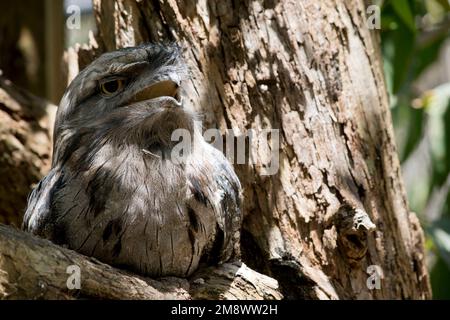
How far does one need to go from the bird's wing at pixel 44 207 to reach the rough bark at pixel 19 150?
1.16 meters

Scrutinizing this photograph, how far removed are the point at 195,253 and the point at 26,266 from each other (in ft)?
2.84

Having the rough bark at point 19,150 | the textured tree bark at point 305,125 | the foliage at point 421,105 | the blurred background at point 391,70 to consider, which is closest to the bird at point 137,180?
Answer: the textured tree bark at point 305,125

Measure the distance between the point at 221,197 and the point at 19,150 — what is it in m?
1.78

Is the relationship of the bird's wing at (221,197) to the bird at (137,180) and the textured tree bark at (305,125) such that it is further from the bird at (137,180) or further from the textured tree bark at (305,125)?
the textured tree bark at (305,125)

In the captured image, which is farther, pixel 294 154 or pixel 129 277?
pixel 294 154

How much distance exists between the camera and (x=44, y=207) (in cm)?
350

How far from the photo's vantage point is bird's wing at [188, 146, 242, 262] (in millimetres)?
3498

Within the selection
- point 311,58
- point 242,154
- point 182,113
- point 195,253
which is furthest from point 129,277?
point 311,58

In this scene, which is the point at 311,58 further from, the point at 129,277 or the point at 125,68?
the point at 129,277

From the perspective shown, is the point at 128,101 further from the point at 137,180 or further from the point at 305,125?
the point at 305,125
